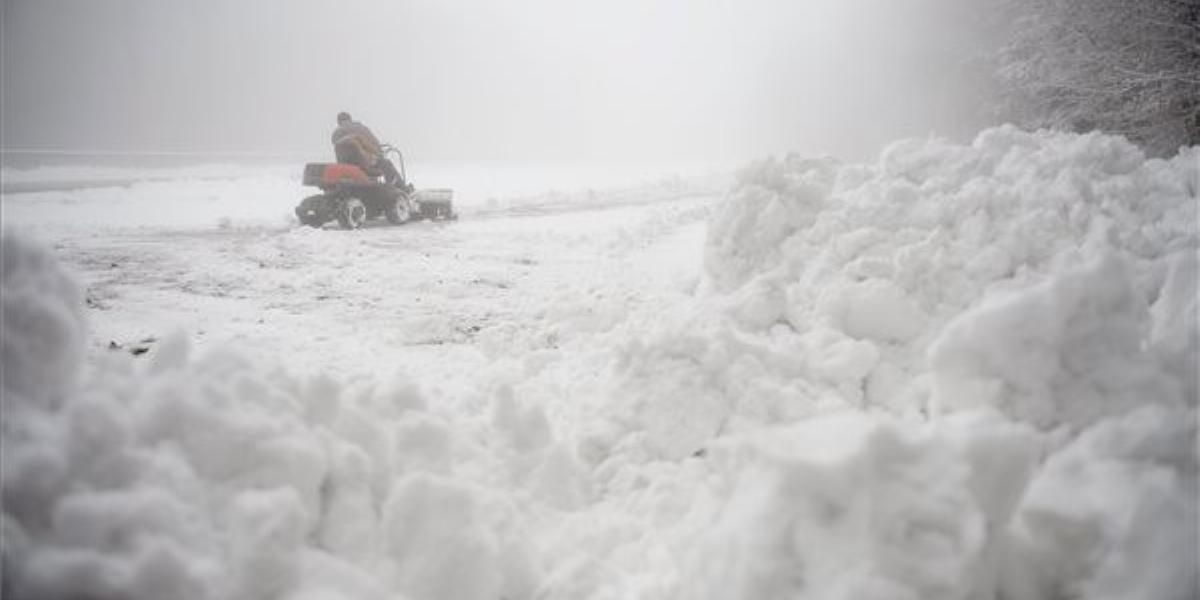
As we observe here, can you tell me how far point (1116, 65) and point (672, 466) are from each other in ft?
48.9

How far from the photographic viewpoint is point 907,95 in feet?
113

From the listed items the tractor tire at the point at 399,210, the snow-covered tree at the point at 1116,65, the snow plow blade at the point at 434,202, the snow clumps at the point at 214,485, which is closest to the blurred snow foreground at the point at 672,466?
the snow clumps at the point at 214,485

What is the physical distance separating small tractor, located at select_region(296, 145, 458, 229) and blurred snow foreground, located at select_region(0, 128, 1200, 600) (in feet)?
34.2

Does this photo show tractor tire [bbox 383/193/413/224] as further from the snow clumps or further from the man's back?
the snow clumps

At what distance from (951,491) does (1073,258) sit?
→ 116 inches

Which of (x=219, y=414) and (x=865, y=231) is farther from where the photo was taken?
(x=865, y=231)

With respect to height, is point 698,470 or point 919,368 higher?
point 919,368

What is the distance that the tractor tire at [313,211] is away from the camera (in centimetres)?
1234

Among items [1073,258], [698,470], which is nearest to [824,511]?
[698,470]

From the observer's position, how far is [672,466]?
3.11 meters

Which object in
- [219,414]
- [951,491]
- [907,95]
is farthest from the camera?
[907,95]

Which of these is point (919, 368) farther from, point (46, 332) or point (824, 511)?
point (46, 332)

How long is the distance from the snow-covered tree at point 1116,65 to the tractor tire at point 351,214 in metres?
15.0

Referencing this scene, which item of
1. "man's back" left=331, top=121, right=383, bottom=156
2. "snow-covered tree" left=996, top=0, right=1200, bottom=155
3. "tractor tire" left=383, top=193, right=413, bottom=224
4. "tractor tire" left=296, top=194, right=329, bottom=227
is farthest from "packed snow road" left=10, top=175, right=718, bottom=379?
"snow-covered tree" left=996, top=0, right=1200, bottom=155
